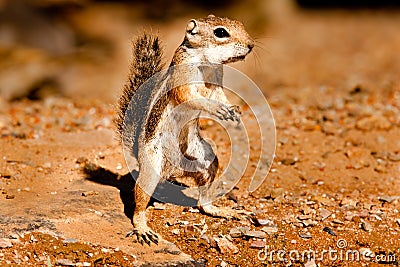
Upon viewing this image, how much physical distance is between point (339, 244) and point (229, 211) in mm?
881

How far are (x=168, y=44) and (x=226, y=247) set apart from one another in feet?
23.4

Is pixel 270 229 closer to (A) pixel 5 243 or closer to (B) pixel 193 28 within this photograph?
(B) pixel 193 28

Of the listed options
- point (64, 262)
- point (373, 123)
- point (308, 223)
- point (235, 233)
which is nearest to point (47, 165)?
point (64, 262)

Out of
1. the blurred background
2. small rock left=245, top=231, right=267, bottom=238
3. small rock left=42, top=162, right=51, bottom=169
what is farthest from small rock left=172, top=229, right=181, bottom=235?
the blurred background

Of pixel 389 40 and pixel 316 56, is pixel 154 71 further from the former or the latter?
pixel 389 40

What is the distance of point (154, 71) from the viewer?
460 cm

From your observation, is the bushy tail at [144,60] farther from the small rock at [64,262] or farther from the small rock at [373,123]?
the small rock at [373,123]

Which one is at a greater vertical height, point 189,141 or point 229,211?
point 189,141

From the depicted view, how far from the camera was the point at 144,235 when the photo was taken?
13.9 ft

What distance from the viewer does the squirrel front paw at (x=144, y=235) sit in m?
4.20

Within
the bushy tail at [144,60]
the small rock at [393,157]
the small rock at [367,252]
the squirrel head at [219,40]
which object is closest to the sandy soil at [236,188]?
the small rock at [367,252]

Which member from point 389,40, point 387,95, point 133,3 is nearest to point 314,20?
point 389,40

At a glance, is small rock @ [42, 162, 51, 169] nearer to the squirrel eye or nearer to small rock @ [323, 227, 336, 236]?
the squirrel eye

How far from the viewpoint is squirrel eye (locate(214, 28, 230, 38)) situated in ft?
14.3
